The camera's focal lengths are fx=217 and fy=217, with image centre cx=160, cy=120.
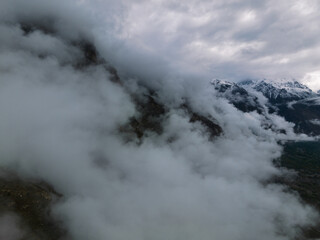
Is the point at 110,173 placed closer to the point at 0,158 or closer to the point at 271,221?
the point at 0,158

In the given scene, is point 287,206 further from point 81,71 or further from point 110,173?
point 81,71

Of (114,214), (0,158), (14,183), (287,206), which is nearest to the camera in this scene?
(14,183)

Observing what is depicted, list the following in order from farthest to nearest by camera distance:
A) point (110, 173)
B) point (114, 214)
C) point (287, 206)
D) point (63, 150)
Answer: point (287, 206), point (110, 173), point (63, 150), point (114, 214)

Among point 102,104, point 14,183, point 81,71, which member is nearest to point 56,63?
point 81,71

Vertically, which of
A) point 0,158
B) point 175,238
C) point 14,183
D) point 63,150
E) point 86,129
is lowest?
point 14,183

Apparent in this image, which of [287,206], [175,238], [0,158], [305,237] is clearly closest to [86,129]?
[0,158]

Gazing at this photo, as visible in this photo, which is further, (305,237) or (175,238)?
(305,237)

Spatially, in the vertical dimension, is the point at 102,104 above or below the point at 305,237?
above
